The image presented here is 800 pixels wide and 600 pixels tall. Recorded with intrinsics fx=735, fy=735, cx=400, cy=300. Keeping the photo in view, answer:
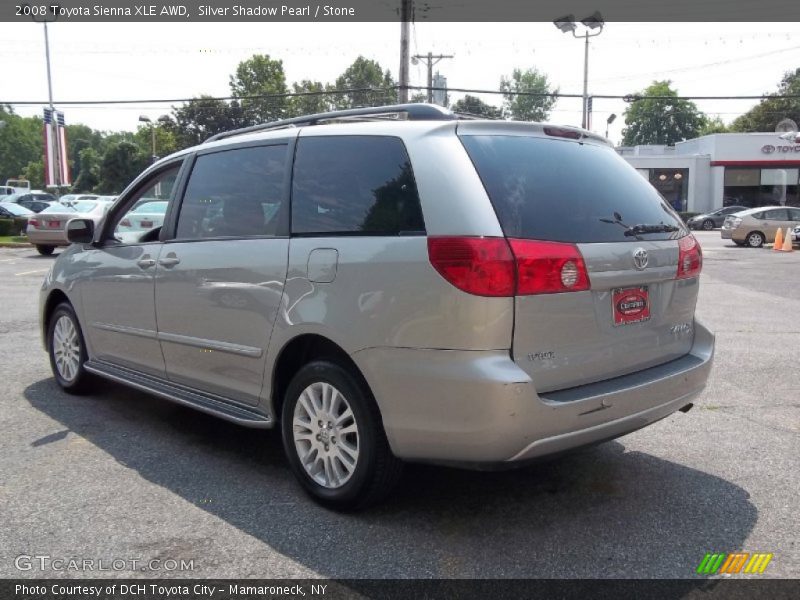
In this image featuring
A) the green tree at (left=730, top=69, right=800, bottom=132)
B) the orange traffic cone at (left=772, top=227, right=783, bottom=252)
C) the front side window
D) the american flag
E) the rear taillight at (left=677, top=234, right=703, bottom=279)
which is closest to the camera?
the rear taillight at (left=677, top=234, right=703, bottom=279)

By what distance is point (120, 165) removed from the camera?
227 ft

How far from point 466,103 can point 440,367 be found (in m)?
69.1

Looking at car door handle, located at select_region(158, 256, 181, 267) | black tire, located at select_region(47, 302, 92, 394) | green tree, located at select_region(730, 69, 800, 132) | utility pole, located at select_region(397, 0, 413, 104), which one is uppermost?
green tree, located at select_region(730, 69, 800, 132)

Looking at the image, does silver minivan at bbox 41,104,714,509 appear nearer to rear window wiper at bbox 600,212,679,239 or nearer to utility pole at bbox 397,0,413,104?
rear window wiper at bbox 600,212,679,239

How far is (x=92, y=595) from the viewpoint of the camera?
9.29 ft

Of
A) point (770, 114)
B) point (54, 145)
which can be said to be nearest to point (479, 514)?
point (54, 145)

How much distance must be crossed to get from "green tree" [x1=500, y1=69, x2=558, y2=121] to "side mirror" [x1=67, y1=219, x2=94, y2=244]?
2339 inches

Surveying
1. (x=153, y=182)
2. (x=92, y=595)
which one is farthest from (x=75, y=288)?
(x=92, y=595)

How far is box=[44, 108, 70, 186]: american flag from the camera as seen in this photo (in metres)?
35.5

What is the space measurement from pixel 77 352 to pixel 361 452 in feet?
10.7

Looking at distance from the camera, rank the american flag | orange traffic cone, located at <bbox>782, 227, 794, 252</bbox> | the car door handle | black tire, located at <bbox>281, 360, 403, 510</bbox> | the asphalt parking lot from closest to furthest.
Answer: the asphalt parking lot → black tire, located at <bbox>281, 360, 403, 510</bbox> → the car door handle → orange traffic cone, located at <bbox>782, 227, 794, 252</bbox> → the american flag

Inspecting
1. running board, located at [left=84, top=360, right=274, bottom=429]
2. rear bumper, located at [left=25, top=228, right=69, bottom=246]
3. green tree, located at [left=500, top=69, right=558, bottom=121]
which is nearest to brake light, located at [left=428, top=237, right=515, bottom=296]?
running board, located at [left=84, top=360, right=274, bottom=429]

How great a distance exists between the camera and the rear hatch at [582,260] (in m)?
3.09

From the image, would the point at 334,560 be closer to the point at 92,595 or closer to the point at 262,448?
the point at 92,595
